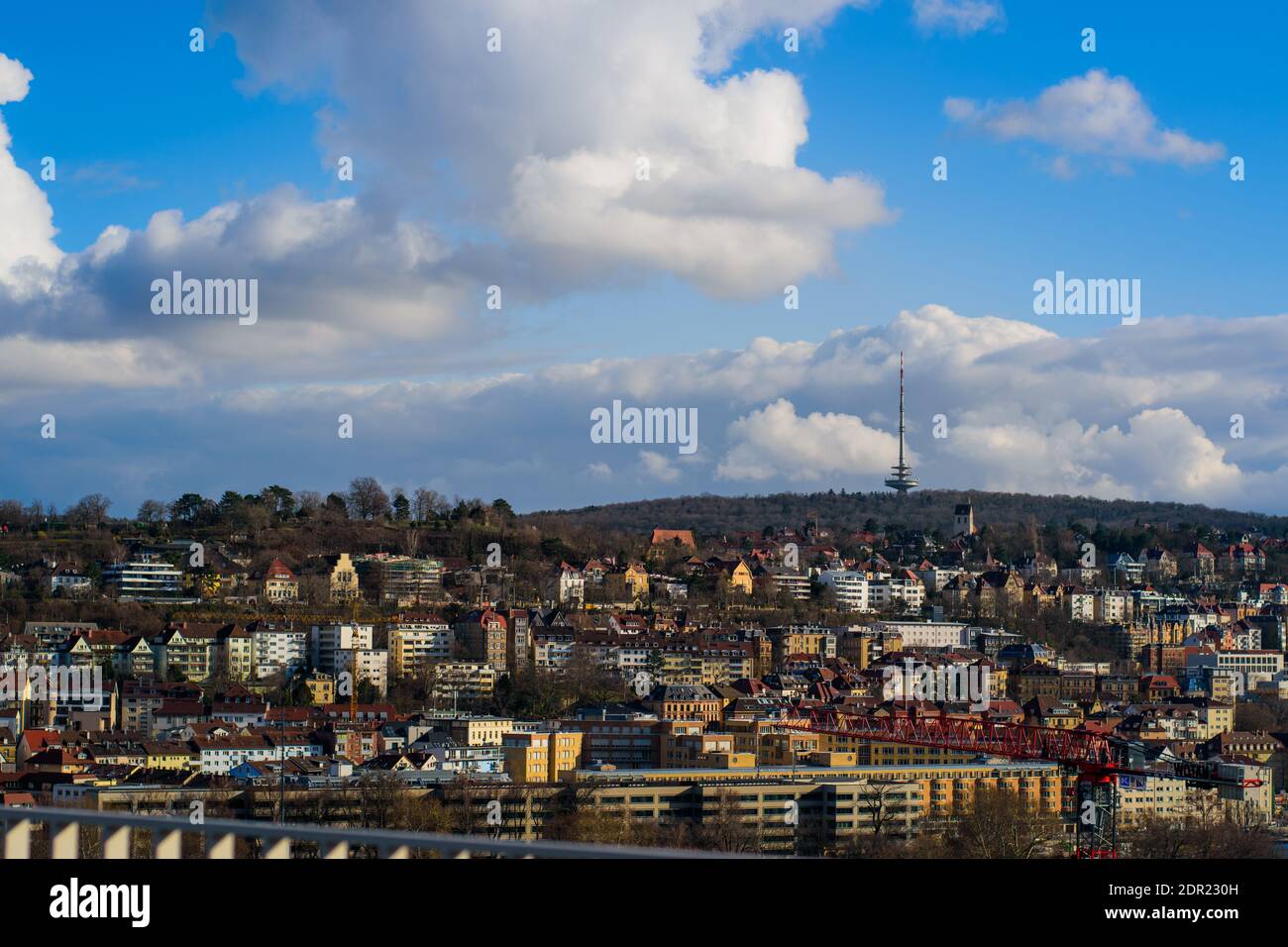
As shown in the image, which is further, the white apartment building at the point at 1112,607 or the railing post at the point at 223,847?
the white apartment building at the point at 1112,607

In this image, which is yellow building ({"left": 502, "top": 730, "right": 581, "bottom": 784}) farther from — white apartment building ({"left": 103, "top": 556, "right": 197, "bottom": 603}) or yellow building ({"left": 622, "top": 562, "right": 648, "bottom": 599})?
yellow building ({"left": 622, "top": 562, "right": 648, "bottom": 599})

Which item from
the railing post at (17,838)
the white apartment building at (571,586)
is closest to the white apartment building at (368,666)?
the white apartment building at (571,586)

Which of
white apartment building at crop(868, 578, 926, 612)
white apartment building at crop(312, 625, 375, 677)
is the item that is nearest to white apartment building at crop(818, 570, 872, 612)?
white apartment building at crop(868, 578, 926, 612)

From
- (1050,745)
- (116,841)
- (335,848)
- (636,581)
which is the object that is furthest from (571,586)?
(335,848)

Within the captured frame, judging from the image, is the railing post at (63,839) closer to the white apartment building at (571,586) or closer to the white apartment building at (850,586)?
the white apartment building at (571,586)

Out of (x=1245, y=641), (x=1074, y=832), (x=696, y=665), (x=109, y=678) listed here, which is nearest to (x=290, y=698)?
(x=109, y=678)
